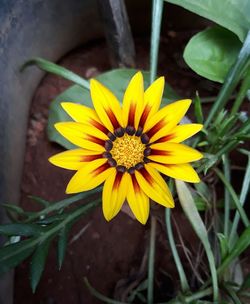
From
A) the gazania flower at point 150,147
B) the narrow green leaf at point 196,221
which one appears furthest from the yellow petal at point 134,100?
the narrow green leaf at point 196,221

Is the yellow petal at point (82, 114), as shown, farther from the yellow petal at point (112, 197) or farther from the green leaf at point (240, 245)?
the green leaf at point (240, 245)

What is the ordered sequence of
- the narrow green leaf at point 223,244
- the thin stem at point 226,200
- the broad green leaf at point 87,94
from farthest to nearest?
the broad green leaf at point 87,94 < the thin stem at point 226,200 < the narrow green leaf at point 223,244

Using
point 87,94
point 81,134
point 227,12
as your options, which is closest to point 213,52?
point 227,12

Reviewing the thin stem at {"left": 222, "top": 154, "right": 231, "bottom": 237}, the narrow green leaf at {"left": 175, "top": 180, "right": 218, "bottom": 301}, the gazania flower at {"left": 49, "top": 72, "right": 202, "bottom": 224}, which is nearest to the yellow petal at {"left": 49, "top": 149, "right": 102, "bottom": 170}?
the gazania flower at {"left": 49, "top": 72, "right": 202, "bottom": 224}

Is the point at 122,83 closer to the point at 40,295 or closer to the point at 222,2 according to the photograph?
the point at 222,2

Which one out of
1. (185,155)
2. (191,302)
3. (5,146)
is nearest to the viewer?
(185,155)

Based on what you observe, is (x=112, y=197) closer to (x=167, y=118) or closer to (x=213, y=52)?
(x=167, y=118)

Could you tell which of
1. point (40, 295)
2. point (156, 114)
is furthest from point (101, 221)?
point (156, 114)
